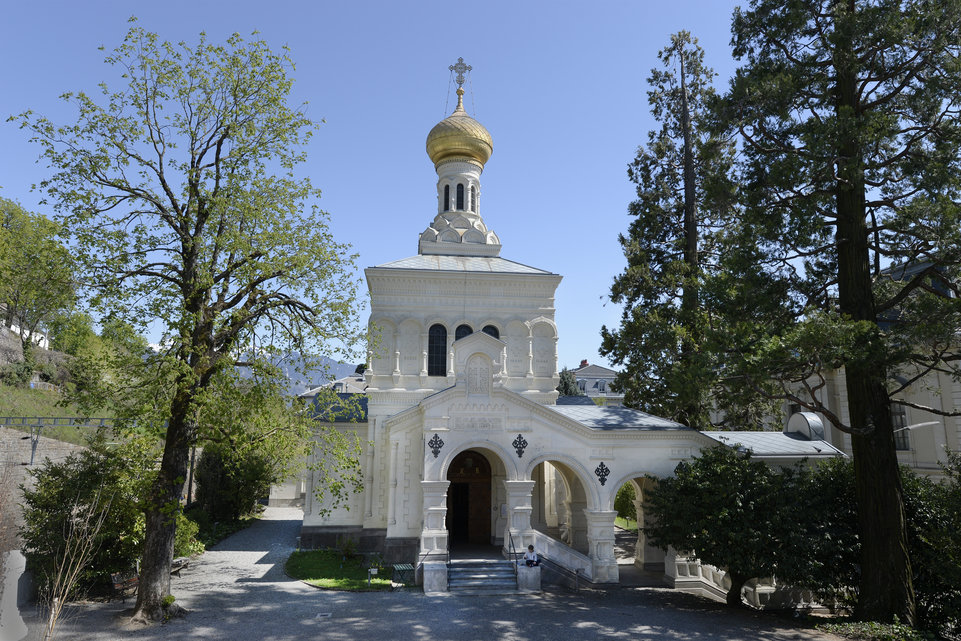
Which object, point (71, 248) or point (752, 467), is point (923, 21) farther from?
point (71, 248)

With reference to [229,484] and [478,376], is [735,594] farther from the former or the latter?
[229,484]

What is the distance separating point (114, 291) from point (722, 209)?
1436cm

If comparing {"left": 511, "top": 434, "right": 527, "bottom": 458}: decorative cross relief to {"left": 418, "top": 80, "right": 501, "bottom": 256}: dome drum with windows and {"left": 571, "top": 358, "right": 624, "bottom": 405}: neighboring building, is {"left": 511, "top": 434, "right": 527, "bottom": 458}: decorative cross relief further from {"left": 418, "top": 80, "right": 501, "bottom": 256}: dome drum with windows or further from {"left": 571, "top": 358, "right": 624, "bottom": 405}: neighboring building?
{"left": 571, "top": 358, "right": 624, "bottom": 405}: neighboring building

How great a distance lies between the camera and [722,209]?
1470cm

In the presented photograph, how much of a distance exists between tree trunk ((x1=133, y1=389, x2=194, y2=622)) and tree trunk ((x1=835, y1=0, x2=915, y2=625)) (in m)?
14.5

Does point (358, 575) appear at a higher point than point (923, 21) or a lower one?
lower

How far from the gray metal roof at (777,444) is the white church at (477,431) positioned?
0.08 m

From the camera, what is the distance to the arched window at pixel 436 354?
76.9ft

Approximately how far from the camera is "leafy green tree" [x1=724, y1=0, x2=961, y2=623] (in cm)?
1233

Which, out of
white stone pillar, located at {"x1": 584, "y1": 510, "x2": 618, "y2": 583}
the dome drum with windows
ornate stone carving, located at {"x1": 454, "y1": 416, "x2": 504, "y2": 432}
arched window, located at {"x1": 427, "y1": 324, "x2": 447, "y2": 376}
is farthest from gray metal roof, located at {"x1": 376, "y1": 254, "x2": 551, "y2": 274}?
white stone pillar, located at {"x1": 584, "y1": 510, "x2": 618, "y2": 583}

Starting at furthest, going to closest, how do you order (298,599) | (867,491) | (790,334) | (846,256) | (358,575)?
(358,575) < (298,599) < (846,256) < (867,491) < (790,334)

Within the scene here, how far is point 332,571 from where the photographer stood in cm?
1848

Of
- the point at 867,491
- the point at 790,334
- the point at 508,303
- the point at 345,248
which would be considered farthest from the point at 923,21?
the point at 508,303

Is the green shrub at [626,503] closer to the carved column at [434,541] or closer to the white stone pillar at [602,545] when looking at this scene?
the white stone pillar at [602,545]
